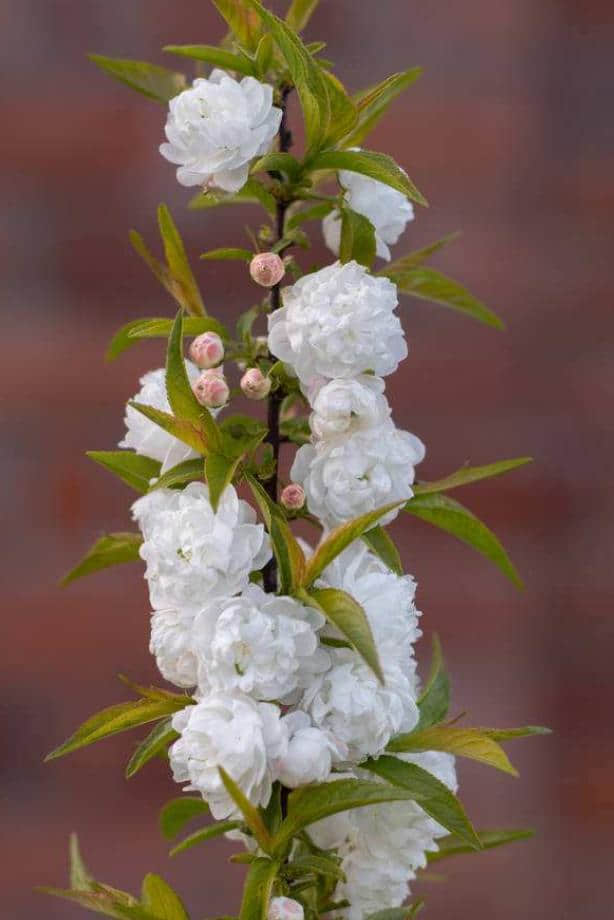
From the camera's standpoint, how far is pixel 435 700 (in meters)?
0.85

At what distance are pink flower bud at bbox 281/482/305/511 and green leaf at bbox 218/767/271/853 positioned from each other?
0.57 ft

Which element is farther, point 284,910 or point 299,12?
point 299,12

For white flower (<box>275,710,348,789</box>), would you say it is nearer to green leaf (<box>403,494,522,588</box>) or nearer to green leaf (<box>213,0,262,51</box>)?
green leaf (<box>403,494,522,588</box>)

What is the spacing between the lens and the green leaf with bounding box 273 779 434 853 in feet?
2.15

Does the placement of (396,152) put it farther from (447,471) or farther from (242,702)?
(242,702)

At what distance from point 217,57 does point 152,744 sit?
444 millimetres

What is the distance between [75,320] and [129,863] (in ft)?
2.78

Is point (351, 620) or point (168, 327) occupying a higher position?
point (168, 327)

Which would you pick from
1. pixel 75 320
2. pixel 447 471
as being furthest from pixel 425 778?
pixel 75 320

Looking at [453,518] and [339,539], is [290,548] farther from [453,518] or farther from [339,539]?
[453,518]

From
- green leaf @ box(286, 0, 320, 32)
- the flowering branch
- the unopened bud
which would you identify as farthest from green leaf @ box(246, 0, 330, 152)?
the unopened bud

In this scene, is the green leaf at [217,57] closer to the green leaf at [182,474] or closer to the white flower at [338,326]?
the white flower at [338,326]

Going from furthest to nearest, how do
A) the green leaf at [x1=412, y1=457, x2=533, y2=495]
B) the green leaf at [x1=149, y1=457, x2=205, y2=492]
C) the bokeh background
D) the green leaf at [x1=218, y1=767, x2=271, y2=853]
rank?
the bokeh background → the green leaf at [x1=412, y1=457, x2=533, y2=495] → the green leaf at [x1=149, y1=457, x2=205, y2=492] → the green leaf at [x1=218, y1=767, x2=271, y2=853]

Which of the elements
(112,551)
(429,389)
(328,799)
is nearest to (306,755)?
(328,799)
